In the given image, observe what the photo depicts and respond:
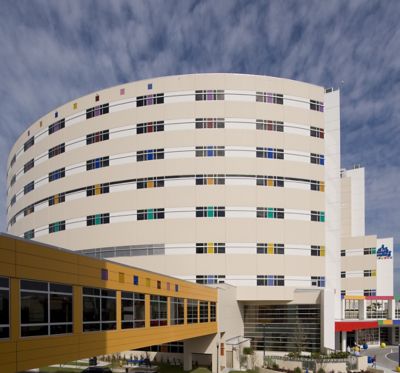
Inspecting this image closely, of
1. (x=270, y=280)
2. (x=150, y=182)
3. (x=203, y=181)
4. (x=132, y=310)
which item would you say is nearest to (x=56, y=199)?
(x=150, y=182)

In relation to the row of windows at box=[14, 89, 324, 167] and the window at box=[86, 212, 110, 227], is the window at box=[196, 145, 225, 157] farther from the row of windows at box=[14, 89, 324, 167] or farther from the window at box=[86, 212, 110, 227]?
the window at box=[86, 212, 110, 227]

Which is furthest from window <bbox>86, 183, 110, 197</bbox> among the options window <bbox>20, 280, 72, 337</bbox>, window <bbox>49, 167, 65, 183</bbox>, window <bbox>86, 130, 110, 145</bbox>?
window <bbox>20, 280, 72, 337</bbox>

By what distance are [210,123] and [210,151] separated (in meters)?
3.73

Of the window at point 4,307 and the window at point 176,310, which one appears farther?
the window at point 176,310

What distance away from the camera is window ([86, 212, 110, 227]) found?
55094 millimetres

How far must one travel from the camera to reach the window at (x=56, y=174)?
6086 centimetres

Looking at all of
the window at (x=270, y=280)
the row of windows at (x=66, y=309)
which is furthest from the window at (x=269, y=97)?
the row of windows at (x=66, y=309)

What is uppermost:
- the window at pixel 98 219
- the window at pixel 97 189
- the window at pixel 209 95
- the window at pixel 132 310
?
the window at pixel 209 95

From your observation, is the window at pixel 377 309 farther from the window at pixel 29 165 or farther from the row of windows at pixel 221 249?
the window at pixel 29 165

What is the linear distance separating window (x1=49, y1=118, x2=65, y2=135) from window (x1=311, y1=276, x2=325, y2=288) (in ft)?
139

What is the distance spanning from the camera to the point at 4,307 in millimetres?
14648

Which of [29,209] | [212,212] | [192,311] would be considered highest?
[29,209]

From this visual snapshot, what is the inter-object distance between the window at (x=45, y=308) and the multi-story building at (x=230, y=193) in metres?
31.1

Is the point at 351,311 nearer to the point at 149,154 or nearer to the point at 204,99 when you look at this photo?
the point at 149,154
